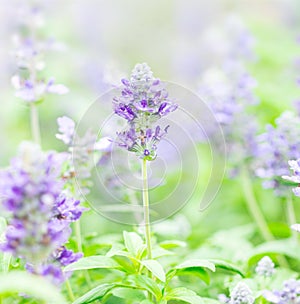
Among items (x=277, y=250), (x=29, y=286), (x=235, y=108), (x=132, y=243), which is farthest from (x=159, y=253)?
(x=235, y=108)

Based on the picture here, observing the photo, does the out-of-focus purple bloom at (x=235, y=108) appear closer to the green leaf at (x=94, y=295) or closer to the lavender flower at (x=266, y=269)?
the lavender flower at (x=266, y=269)

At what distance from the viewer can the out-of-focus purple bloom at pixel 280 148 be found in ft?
5.59

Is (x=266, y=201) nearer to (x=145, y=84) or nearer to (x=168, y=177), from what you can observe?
(x=168, y=177)

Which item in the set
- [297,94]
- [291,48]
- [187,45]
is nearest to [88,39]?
[187,45]

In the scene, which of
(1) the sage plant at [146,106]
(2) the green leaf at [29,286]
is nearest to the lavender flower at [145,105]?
(1) the sage plant at [146,106]

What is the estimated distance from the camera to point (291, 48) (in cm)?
323

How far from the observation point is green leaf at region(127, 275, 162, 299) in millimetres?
1279

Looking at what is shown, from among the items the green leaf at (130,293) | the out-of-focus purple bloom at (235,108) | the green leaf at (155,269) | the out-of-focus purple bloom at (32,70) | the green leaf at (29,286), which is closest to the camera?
the green leaf at (29,286)

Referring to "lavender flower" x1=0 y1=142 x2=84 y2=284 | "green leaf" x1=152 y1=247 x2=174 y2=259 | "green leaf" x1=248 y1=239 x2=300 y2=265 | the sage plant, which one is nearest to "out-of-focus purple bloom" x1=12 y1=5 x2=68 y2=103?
the sage plant

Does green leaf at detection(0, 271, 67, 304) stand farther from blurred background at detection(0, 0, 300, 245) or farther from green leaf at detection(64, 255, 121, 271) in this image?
blurred background at detection(0, 0, 300, 245)

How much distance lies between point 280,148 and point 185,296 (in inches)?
23.9

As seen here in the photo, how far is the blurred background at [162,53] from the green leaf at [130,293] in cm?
56

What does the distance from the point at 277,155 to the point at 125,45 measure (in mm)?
3764

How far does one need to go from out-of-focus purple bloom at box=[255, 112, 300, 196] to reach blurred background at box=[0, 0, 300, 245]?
0.35m
